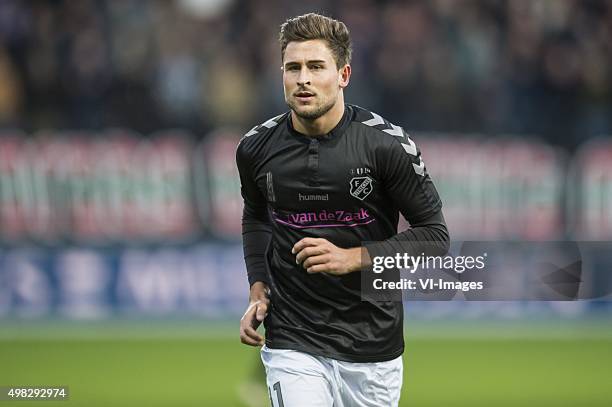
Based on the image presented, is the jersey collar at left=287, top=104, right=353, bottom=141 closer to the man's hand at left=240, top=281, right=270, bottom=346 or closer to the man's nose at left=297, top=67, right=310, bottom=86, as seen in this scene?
the man's nose at left=297, top=67, right=310, bottom=86

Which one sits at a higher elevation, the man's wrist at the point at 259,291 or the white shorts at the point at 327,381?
the man's wrist at the point at 259,291

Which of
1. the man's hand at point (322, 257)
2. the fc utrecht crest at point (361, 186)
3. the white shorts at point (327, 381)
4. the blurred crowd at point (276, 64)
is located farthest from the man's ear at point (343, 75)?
the blurred crowd at point (276, 64)

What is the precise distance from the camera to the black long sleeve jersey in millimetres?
4375

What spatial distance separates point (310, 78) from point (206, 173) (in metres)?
6.34

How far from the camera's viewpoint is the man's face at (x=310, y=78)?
4316 mm

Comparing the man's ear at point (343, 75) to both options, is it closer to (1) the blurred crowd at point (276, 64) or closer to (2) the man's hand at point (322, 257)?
(2) the man's hand at point (322, 257)

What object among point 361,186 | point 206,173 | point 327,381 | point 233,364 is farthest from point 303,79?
point 206,173

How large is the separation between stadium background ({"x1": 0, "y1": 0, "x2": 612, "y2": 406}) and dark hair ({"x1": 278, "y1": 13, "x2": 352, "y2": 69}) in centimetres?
567

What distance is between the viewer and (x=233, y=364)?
30.6 feet

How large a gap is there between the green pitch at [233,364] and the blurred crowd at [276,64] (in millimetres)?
2049

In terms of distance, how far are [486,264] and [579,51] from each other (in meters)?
6.99

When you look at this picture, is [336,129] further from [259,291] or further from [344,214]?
[259,291]

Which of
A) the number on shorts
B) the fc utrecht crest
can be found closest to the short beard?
the fc utrecht crest

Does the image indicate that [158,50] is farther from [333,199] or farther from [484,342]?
[333,199]
